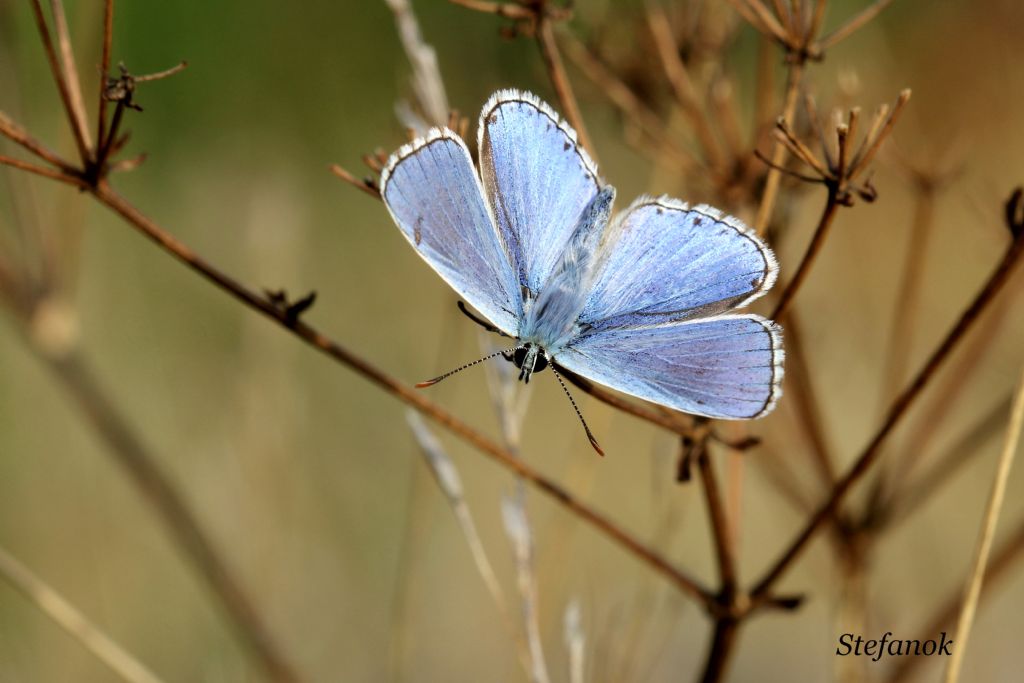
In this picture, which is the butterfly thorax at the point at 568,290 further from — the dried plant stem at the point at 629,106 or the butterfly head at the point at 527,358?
the dried plant stem at the point at 629,106

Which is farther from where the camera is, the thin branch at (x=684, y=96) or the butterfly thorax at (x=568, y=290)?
the thin branch at (x=684, y=96)

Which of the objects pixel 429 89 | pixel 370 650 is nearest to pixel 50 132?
pixel 370 650

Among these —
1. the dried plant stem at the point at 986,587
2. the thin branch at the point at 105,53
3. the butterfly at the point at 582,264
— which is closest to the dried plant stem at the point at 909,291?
the dried plant stem at the point at 986,587

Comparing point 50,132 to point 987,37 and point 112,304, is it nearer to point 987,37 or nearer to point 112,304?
point 112,304

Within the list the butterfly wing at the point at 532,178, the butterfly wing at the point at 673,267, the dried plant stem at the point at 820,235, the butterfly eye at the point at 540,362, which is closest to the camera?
the dried plant stem at the point at 820,235

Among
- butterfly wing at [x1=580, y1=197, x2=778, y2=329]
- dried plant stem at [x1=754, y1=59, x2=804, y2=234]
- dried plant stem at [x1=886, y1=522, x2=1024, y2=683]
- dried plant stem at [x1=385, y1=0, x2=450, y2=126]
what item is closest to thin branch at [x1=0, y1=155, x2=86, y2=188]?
dried plant stem at [x1=385, y1=0, x2=450, y2=126]

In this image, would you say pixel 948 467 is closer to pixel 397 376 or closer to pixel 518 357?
pixel 518 357

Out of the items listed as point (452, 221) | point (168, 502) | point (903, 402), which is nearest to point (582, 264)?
point (452, 221)
